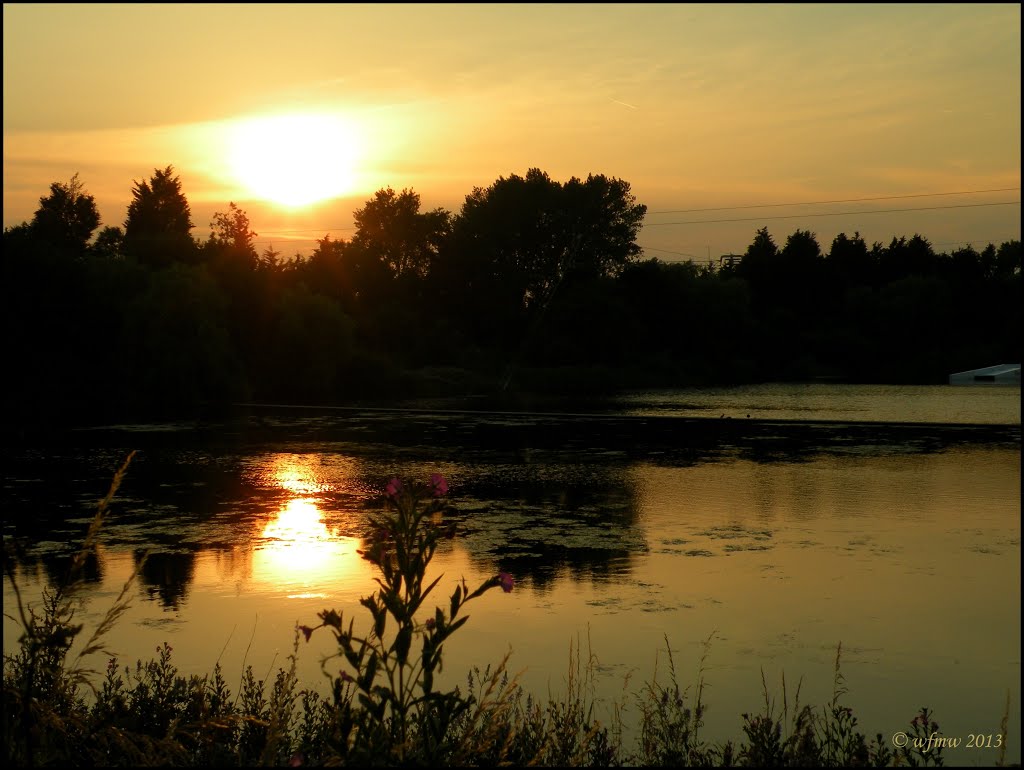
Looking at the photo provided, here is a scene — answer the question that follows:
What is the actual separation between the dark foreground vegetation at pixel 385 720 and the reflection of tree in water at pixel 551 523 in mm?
3541

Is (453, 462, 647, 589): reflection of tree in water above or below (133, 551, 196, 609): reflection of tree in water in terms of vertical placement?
below

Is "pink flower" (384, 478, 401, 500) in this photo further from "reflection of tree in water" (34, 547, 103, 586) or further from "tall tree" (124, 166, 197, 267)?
"tall tree" (124, 166, 197, 267)

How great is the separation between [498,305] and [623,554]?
6069 centimetres

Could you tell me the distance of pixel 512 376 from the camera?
2574 inches

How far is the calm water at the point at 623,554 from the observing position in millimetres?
7742

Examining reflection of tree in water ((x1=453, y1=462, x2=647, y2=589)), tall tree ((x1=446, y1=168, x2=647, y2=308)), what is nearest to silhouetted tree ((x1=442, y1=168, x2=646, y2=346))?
tall tree ((x1=446, y1=168, x2=647, y2=308))

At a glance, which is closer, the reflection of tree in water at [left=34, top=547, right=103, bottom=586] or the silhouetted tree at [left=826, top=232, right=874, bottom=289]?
the reflection of tree in water at [left=34, top=547, right=103, bottom=586]

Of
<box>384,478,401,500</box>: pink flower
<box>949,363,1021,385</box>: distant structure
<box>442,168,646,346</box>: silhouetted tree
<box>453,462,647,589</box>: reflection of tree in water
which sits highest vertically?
<box>442,168,646,346</box>: silhouetted tree

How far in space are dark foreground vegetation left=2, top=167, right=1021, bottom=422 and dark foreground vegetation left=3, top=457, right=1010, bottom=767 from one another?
34465mm

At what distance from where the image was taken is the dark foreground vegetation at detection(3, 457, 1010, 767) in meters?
3.82

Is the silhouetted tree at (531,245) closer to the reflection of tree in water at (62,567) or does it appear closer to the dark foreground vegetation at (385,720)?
the reflection of tree in water at (62,567)

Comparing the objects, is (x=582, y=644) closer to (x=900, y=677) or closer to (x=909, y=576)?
(x=900, y=677)

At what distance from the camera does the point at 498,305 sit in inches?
2835

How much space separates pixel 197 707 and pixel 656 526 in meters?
8.73
